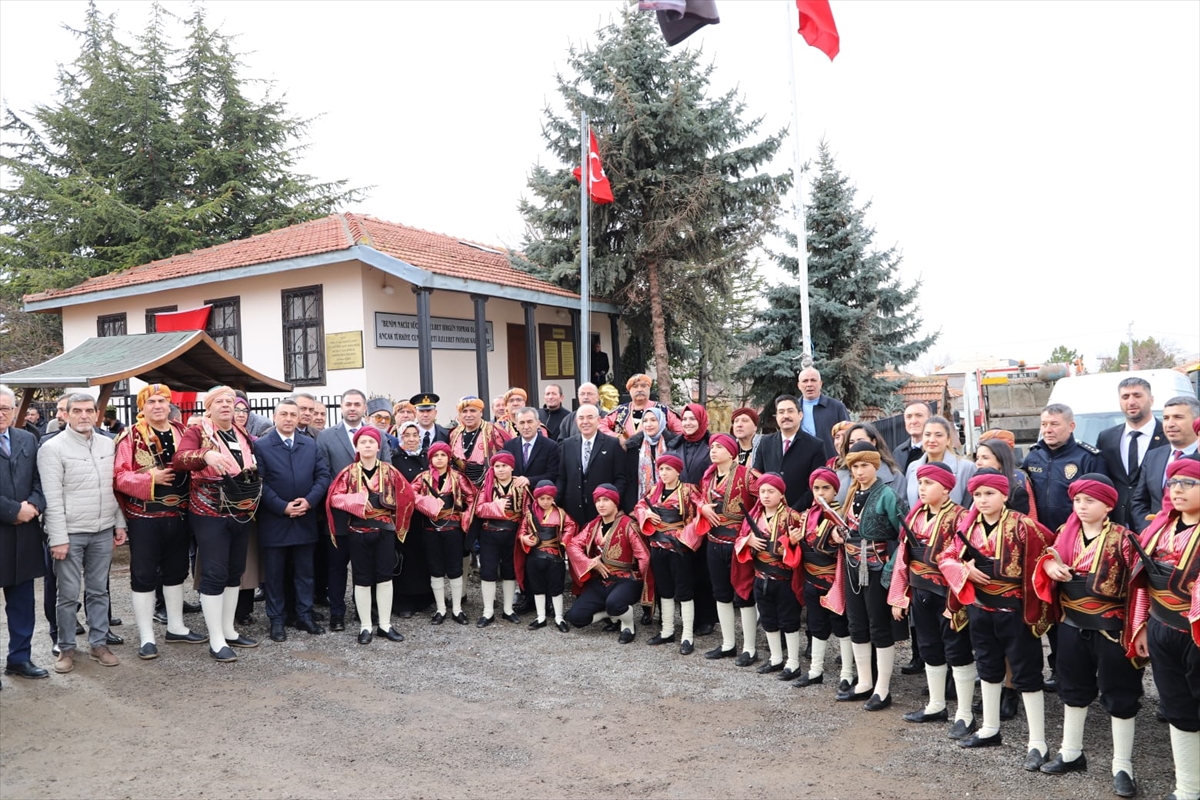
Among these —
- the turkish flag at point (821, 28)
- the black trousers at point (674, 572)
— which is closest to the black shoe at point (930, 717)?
the black trousers at point (674, 572)

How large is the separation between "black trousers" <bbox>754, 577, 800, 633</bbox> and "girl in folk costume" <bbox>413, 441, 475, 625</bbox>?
9.41 ft

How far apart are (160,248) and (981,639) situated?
87.9 ft

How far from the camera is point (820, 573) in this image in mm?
5914

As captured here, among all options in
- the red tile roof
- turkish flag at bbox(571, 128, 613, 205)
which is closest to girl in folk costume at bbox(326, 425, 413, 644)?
the red tile roof

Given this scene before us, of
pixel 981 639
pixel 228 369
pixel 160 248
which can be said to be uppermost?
pixel 160 248

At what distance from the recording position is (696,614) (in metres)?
7.46

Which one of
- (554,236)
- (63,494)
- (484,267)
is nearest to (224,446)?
(63,494)

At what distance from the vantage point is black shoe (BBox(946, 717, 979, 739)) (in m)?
4.89

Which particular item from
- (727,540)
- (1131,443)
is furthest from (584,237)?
(1131,443)

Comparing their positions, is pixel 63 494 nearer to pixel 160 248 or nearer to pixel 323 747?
pixel 323 747

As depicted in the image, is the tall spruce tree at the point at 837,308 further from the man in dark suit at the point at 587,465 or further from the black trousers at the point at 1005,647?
the black trousers at the point at 1005,647

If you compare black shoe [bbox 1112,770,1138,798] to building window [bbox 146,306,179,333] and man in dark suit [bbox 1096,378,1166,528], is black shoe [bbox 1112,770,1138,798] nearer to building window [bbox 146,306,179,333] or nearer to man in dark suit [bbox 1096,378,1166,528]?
man in dark suit [bbox 1096,378,1166,528]

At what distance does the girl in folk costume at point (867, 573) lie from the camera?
5.43 meters

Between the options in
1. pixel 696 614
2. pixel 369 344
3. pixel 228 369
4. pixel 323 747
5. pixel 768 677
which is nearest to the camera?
pixel 323 747
